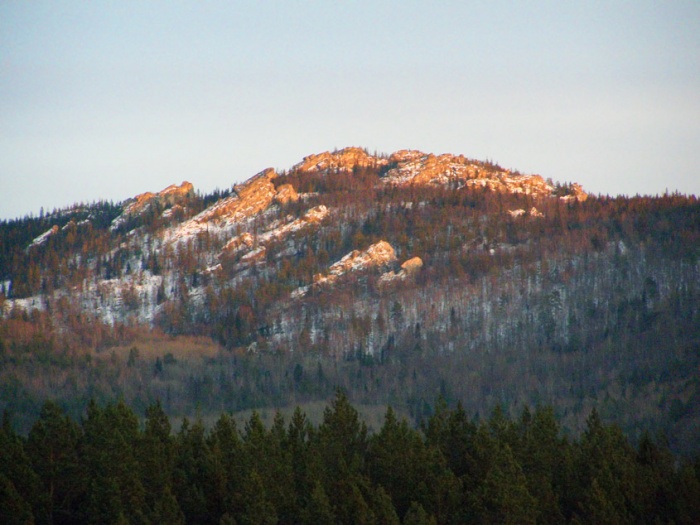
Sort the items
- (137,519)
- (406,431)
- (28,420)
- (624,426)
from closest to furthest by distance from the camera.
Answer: (137,519)
(406,431)
(624,426)
(28,420)

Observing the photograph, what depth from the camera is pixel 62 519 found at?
77.2 metres

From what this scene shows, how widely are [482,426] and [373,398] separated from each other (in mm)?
111246

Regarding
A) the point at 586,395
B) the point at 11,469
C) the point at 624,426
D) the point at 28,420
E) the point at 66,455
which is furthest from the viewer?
the point at 586,395

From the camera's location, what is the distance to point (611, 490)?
259 feet

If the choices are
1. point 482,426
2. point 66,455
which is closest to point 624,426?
point 482,426

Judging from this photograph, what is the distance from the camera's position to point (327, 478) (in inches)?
3214

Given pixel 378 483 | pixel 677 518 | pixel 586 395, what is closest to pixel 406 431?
pixel 378 483

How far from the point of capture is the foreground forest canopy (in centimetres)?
7236

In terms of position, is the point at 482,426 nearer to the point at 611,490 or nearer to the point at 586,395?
the point at 611,490

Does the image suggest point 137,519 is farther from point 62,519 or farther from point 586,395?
point 586,395

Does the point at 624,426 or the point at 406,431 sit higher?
the point at 406,431

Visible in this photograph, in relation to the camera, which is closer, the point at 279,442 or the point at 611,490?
the point at 611,490

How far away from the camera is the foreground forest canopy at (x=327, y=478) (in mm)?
72363

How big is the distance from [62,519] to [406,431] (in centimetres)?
2932
